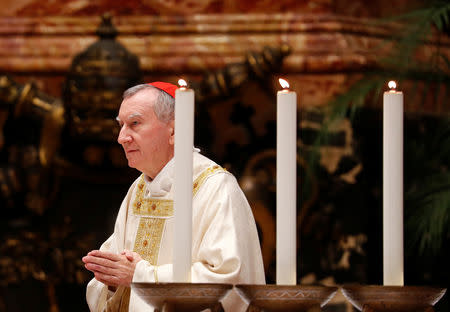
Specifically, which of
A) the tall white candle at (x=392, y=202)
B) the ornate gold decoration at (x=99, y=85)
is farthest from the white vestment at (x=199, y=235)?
the ornate gold decoration at (x=99, y=85)

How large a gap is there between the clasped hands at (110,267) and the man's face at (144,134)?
0.35 m

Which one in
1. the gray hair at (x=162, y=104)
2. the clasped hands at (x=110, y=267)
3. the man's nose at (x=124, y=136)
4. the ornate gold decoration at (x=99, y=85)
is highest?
the ornate gold decoration at (x=99, y=85)

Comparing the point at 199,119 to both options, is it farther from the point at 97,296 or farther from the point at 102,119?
the point at 97,296

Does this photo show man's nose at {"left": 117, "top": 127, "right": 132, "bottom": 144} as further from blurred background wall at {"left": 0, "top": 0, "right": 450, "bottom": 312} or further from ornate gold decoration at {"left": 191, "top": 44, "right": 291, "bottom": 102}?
ornate gold decoration at {"left": 191, "top": 44, "right": 291, "bottom": 102}

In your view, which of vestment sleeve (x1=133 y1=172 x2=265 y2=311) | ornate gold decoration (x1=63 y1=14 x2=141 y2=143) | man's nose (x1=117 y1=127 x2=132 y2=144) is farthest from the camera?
ornate gold decoration (x1=63 y1=14 x2=141 y2=143)

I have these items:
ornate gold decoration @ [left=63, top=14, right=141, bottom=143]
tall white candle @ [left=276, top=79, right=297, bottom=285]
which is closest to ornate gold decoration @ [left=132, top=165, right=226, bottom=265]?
tall white candle @ [left=276, top=79, right=297, bottom=285]

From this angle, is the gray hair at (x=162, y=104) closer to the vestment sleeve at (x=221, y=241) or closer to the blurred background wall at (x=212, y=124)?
the vestment sleeve at (x=221, y=241)

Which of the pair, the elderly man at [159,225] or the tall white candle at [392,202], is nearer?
the tall white candle at [392,202]

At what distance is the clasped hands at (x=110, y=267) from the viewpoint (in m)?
2.39

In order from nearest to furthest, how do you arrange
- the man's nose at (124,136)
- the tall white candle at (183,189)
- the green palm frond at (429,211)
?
the tall white candle at (183,189) < the man's nose at (124,136) < the green palm frond at (429,211)

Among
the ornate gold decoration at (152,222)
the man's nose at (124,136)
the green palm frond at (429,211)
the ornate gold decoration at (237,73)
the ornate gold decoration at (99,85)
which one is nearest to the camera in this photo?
the man's nose at (124,136)

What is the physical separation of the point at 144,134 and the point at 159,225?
288 mm

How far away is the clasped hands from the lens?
239cm

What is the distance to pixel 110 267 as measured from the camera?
2400 mm
